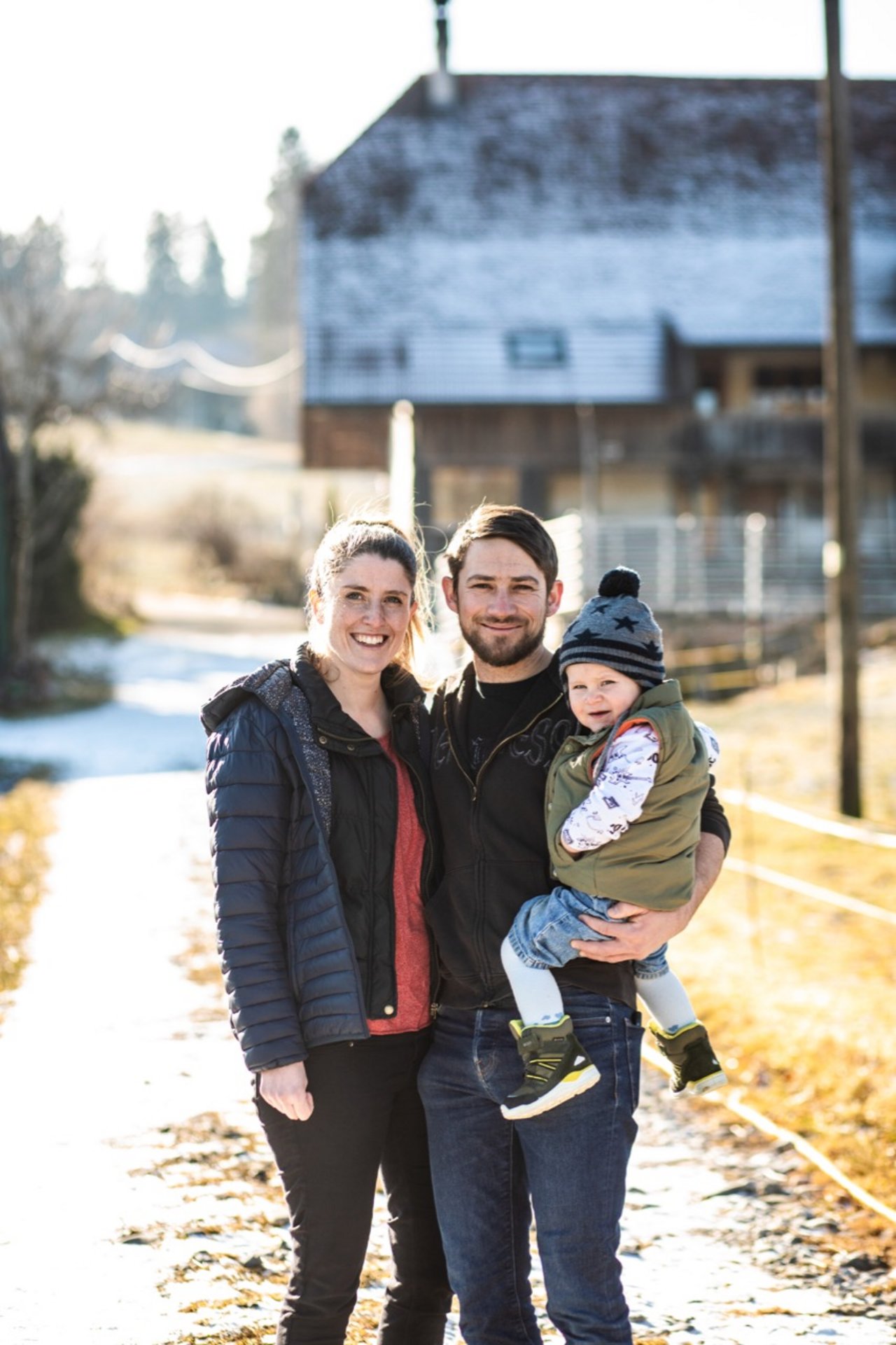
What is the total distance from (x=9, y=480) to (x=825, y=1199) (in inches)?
697

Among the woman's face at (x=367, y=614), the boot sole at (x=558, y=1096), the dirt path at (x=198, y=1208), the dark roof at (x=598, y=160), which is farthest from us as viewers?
the dark roof at (x=598, y=160)

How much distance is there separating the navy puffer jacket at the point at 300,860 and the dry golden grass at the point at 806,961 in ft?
8.78

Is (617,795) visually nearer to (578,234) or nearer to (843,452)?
(843,452)

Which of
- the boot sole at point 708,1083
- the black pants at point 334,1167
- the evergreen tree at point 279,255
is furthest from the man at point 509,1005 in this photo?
the evergreen tree at point 279,255

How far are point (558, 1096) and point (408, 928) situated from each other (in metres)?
0.50

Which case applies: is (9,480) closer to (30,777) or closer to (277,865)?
(30,777)

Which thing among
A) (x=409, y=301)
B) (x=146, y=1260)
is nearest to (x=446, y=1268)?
(x=146, y=1260)

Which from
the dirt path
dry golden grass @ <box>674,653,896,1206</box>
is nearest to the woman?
the dirt path

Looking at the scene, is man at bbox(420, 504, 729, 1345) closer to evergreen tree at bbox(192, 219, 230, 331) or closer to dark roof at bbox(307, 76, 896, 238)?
dark roof at bbox(307, 76, 896, 238)

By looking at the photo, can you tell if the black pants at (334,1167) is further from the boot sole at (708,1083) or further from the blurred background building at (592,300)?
the blurred background building at (592,300)

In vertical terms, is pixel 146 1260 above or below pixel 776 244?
below

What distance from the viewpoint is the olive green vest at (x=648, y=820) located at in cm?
298

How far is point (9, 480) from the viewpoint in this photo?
20.6 metres

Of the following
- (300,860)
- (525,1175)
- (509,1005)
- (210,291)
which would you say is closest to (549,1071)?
(509,1005)
